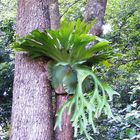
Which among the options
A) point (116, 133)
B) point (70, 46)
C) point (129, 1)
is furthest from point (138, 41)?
point (70, 46)

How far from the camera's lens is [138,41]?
5.20 m

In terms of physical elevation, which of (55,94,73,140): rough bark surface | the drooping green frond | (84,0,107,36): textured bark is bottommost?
(55,94,73,140): rough bark surface

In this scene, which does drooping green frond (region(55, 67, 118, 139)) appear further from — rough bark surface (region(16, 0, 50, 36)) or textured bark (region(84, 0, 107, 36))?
textured bark (region(84, 0, 107, 36))

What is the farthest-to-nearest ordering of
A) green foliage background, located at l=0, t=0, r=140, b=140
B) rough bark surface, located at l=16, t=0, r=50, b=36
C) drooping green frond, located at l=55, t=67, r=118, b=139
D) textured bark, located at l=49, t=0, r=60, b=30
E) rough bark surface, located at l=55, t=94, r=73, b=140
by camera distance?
green foliage background, located at l=0, t=0, r=140, b=140 → textured bark, located at l=49, t=0, r=60, b=30 → rough bark surface, located at l=16, t=0, r=50, b=36 → rough bark surface, located at l=55, t=94, r=73, b=140 → drooping green frond, located at l=55, t=67, r=118, b=139

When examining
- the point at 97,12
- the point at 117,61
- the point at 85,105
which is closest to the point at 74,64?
the point at 85,105

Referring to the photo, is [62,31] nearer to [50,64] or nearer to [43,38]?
[43,38]

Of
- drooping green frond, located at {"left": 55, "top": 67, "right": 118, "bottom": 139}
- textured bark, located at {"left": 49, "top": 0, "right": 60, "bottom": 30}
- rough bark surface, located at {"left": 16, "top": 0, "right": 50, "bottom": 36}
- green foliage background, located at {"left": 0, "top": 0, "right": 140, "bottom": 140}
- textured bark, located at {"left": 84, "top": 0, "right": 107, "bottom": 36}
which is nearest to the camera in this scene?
drooping green frond, located at {"left": 55, "top": 67, "right": 118, "bottom": 139}

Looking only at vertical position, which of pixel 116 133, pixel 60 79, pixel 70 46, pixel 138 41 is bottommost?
pixel 116 133

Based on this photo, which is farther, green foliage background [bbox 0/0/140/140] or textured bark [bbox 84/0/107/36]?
green foliage background [bbox 0/0/140/140]

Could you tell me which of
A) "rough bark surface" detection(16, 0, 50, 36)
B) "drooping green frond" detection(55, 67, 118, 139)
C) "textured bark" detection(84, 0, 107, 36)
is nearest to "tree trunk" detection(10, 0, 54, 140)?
"rough bark surface" detection(16, 0, 50, 36)

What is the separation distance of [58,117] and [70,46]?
529mm

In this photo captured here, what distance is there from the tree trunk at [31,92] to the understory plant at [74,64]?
0.27 feet

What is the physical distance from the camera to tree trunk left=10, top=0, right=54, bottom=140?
7.00 feet

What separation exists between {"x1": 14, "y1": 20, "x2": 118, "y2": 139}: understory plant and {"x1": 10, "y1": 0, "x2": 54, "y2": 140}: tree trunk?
84mm
